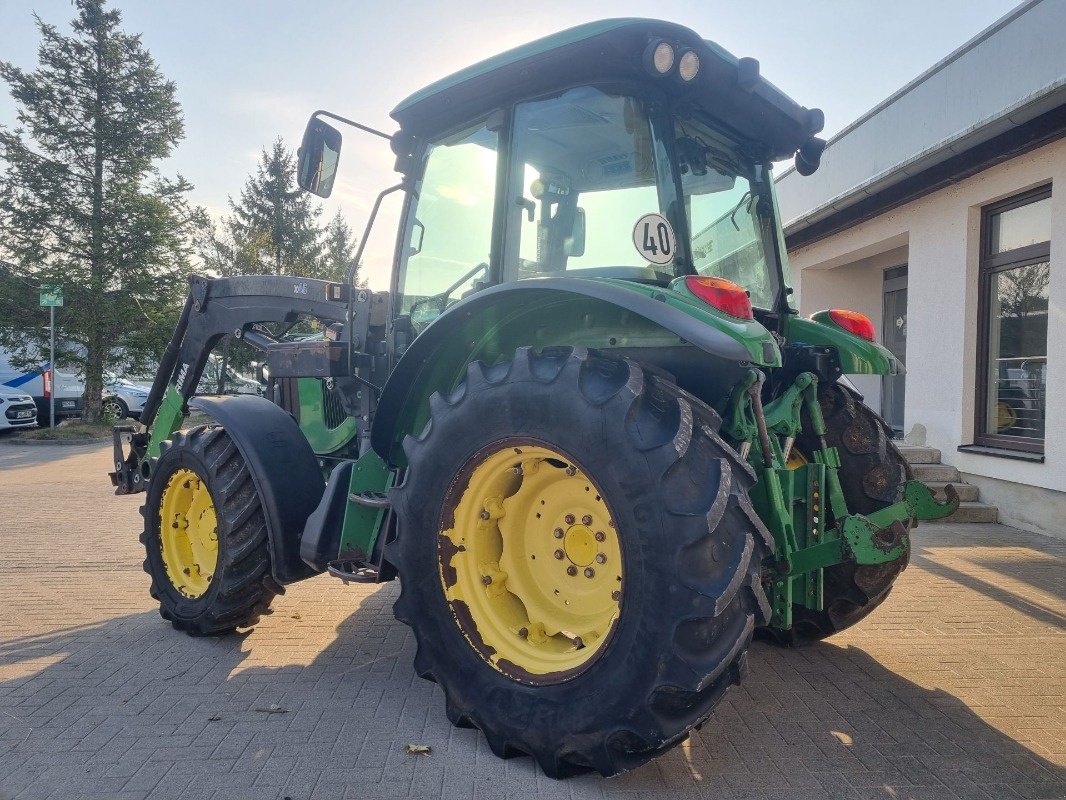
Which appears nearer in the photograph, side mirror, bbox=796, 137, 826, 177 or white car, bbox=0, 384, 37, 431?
side mirror, bbox=796, 137, 826, 177

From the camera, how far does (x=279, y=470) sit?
3834 mm

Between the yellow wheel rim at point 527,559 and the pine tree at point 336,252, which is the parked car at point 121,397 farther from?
the yellow wheel rim at point 527,559

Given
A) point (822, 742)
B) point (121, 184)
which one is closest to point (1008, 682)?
point (822, 742)

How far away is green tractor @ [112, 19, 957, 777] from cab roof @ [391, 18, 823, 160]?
0.01 metres

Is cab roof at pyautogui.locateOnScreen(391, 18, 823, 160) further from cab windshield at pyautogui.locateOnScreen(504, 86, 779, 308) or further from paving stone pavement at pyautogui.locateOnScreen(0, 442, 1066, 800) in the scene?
paving stone pavement at pyautogui.locateOnScreen(0, 442, 1066, 800)

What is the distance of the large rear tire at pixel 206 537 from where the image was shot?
12.5 ft

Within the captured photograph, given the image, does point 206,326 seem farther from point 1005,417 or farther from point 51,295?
point 51,295

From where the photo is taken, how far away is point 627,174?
122 inches

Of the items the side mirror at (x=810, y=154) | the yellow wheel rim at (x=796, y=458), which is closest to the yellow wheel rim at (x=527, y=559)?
the yellow wheel rim at (x=796, y=458)

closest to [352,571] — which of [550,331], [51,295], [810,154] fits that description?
[550,331]

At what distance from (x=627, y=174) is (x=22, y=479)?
Answer: 33.1 ft

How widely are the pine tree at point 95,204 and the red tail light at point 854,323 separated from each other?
1619 centimetres

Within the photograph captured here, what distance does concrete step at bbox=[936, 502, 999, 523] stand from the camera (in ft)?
24.3

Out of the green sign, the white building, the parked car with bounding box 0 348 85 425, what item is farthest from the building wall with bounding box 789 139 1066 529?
the parked car with bounding box 0 348 85 425
